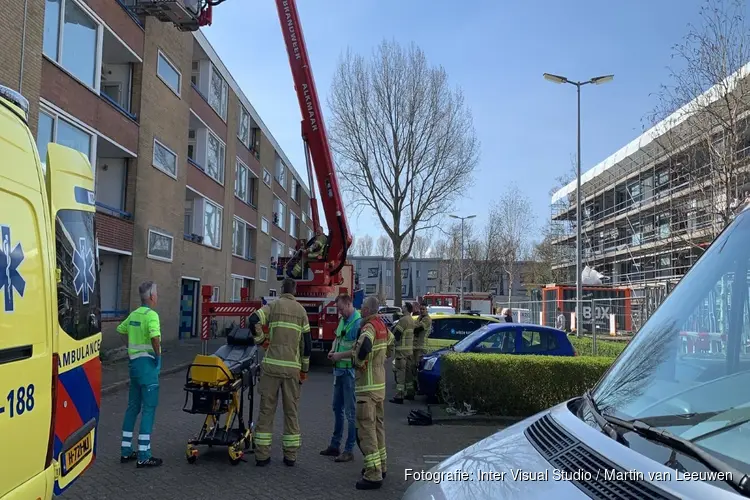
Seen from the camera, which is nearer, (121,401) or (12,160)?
(12,160)

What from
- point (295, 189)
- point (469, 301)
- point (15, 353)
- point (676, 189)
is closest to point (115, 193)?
point (15, 353)

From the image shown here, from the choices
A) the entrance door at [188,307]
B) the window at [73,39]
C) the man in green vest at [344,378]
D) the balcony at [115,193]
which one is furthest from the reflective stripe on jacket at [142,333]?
the entrance door at [188,307]

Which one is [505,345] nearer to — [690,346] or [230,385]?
[230,385]

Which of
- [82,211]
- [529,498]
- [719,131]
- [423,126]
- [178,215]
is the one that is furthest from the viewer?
[423,126]

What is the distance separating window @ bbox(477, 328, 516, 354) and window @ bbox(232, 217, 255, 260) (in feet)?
69.6

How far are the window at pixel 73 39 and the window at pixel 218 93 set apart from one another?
10.2 m

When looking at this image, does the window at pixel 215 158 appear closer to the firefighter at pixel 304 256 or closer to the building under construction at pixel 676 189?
the firefighter at pixel 304 256

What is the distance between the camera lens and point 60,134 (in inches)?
547

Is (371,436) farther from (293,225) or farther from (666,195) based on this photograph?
(293,225)

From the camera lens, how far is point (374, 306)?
6199 millimetres

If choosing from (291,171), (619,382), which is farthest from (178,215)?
(291,171)

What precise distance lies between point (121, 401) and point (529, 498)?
1026cm

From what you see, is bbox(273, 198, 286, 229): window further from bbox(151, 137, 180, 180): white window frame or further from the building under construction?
the building under construction

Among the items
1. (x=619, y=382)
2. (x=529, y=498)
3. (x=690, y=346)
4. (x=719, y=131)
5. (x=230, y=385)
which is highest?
(x=719, y=131)
